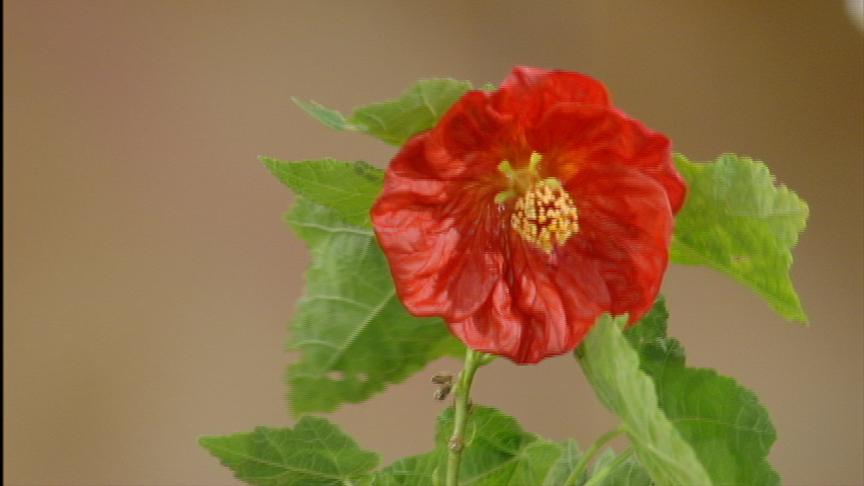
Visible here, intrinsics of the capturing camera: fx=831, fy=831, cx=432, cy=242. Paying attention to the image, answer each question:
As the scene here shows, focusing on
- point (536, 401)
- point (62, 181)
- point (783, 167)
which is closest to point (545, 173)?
point (62, 181)

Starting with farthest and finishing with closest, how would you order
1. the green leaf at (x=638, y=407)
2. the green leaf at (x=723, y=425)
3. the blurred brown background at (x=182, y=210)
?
the blurred brown background at (x=182, y=210) < the green leaf at (x=723, y=425) < the green leaf at (x=638, y=407)

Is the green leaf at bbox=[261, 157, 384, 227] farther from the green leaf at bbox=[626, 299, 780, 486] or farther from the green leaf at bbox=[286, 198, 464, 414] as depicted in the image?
the green leaf at bbox=[626, 299, 780, 486]

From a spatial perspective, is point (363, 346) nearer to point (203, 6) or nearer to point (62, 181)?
point (62, 181)

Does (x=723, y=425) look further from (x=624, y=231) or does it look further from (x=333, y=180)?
(x=333, y=180)

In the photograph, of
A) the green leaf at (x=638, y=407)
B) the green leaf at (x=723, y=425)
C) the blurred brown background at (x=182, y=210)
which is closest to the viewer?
the green leaf at (x=638, y=407)

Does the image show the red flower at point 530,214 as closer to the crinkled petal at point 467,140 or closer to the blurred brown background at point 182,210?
the crinkled petal at point 467,140

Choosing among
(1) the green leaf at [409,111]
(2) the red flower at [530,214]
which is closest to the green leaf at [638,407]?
(2) the red flower at [530,214]
